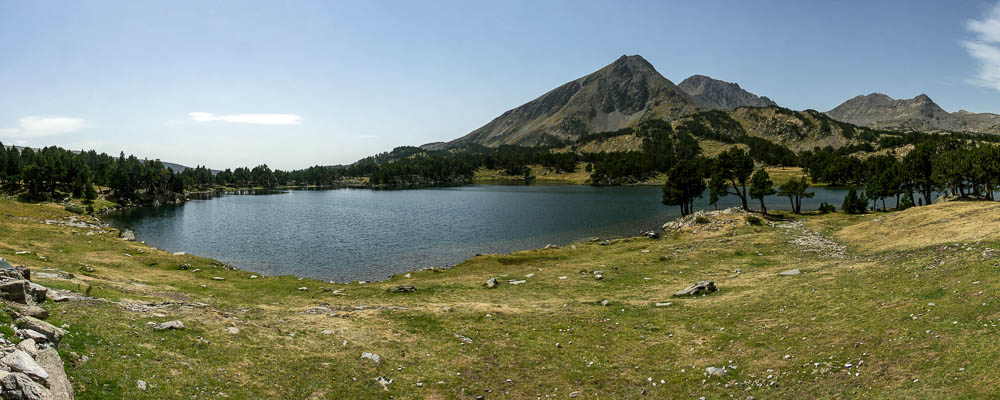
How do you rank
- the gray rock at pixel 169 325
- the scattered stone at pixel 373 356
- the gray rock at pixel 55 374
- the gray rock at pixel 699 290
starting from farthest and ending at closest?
1. the gray rock at pixel 699 290
2. the scattered stone at pixel 373 356
3. the gray rock at pixel 169 325
4. the gray rock at pixel 55 374

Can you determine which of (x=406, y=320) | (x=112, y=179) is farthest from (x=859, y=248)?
(x=112, y=179)

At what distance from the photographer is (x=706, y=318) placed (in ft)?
90.7

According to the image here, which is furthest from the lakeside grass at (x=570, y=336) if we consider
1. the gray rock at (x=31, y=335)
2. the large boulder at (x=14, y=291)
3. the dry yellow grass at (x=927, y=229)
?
the large boulder at (x=14, y=291)

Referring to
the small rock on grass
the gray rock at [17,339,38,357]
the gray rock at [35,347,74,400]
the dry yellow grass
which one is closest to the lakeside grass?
the gray rock at [35,347,74,400]

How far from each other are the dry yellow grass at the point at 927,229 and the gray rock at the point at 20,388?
52705mm

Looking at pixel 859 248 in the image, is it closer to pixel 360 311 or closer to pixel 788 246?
pixel 788 246

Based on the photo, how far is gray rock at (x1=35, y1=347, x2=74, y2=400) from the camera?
41.3ft

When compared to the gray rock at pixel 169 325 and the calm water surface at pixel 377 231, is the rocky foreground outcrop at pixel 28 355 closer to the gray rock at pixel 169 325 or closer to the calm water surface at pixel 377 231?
the gray rock at pixel 169 325

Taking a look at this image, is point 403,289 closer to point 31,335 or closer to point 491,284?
point 491,284

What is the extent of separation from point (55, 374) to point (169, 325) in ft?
29.8

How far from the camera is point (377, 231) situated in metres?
101

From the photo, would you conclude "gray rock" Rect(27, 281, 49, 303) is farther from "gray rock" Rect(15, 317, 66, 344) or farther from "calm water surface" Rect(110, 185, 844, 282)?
"calm water surface" Rect(110, 185, 844, 282)

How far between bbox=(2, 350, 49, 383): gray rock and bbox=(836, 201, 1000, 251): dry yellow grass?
53.2 meters

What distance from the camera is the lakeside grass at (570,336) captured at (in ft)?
54.6
